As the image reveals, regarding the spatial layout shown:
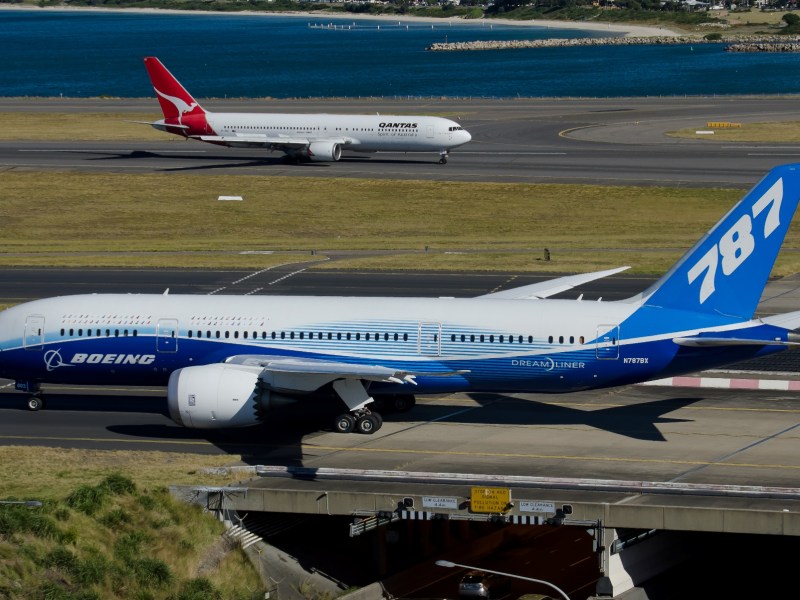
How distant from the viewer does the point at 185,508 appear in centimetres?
3941

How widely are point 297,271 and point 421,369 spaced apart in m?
32.5

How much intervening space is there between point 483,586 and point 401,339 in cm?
→ 1027

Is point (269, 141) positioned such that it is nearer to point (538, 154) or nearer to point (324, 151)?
point (324, 151)

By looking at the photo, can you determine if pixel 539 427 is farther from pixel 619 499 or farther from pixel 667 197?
pixel 667 197

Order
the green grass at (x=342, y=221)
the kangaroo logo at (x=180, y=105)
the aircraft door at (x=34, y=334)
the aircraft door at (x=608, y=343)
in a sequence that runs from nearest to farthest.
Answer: the aircraft door at (x=608, y=343) < the aircraft door at (x=34, y=334) < the green grass at (x=342, y=221) < the kangaroo logo at (x=180, y=105)

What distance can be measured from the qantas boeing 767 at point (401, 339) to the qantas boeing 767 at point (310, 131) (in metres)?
72.2

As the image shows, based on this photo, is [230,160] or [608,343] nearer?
[608,343]

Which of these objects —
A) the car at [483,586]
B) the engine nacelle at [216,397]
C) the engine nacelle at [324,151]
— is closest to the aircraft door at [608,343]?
the car at [483,586]

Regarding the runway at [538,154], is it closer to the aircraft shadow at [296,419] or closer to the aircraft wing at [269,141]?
the aircraft wing at [269,141]

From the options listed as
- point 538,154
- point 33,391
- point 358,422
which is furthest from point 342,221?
point 358,422

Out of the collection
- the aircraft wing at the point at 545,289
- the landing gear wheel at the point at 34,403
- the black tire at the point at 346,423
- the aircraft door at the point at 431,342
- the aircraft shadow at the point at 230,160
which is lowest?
the black tire at the point at 346,423

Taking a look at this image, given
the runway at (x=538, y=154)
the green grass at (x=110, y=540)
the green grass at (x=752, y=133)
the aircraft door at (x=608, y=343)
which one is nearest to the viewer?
the green grass at (x=110, y=540)

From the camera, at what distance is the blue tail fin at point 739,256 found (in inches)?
1699

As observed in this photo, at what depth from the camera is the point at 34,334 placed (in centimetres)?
4809
